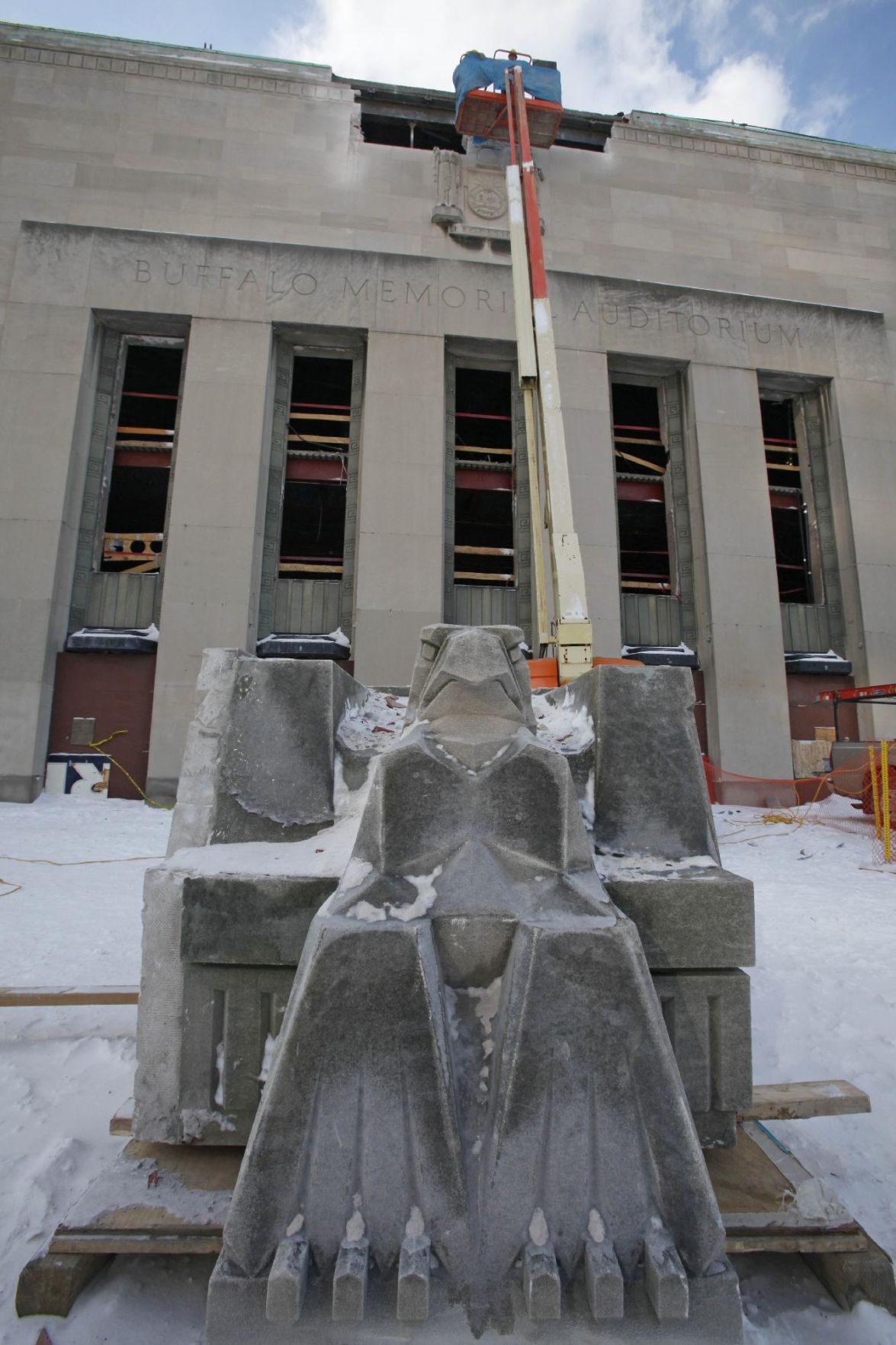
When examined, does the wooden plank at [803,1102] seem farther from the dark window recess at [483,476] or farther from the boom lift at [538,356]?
the dark window recess at [483,476]

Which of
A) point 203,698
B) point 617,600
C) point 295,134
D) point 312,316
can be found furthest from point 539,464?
point 295,134

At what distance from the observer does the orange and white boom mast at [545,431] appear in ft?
23.7

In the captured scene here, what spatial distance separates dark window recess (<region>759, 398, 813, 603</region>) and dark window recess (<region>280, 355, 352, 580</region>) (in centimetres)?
880

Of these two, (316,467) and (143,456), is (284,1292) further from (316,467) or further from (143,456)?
(143,456)

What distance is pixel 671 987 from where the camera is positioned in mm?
2188

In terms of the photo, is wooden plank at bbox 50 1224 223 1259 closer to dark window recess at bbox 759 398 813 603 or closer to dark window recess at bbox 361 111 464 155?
dark window recess at bbox 759 398 813 603

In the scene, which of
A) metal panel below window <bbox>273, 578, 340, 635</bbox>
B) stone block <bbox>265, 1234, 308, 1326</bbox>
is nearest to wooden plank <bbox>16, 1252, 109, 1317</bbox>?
stone block <bbox>265, 1234, 308, 1326</bbox>

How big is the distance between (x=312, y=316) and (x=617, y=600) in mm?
7576

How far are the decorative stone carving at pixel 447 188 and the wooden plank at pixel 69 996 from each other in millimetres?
14269

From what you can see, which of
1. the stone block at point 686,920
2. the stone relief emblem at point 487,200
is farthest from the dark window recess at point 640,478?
the stone block at point 686,920

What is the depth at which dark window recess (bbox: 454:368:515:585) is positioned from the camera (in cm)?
1267

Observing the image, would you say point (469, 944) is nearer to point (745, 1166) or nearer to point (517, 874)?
point (517, 874)

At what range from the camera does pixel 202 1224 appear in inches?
72.1

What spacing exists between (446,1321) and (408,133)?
18.4 meters
